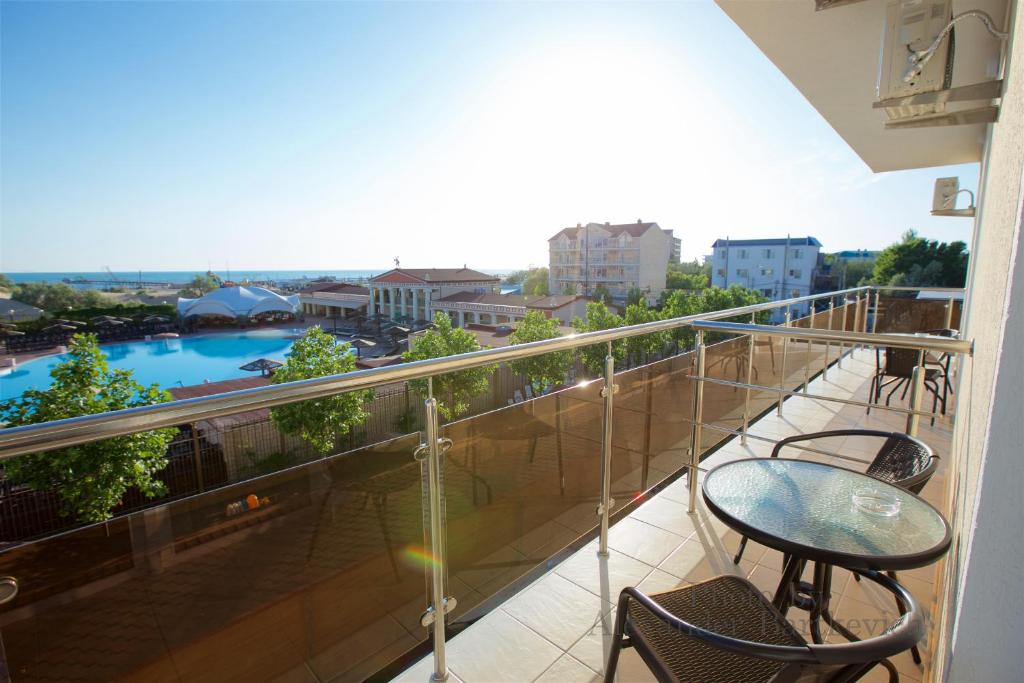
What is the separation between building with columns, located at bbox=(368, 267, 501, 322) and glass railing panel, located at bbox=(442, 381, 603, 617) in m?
45.5

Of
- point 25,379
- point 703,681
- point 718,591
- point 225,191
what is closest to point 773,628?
point 718,591

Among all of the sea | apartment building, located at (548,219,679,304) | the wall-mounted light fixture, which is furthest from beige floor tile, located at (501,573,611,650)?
the sea

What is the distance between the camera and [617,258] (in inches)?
1934

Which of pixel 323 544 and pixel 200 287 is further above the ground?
pixel 323 544

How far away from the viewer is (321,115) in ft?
115

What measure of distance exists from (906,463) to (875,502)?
55cm

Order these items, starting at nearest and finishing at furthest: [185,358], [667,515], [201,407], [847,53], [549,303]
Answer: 1. [201,407]
2. [667,515]
3. [847,53]
4. [549,303]
5. [185,358]

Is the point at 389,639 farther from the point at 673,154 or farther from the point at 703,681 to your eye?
the point at 673,154

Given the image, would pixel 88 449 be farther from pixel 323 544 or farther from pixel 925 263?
pixel 925 263

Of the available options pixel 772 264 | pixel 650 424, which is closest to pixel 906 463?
pixel 650 424

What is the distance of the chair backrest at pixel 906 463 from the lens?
1.68 m

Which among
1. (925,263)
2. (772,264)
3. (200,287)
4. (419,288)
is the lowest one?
(200,287)

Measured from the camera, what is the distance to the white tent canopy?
150 ft

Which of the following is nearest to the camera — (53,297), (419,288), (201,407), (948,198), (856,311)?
(201,407)
